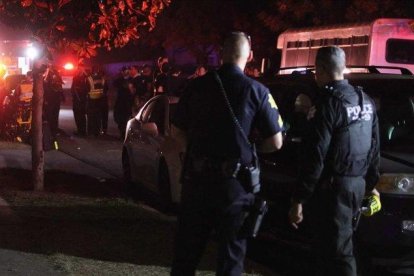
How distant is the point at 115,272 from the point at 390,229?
2.12 metres

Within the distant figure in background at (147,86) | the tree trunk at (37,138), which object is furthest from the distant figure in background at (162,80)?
the tree trunk at (37,138)

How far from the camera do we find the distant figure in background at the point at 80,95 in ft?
59.0

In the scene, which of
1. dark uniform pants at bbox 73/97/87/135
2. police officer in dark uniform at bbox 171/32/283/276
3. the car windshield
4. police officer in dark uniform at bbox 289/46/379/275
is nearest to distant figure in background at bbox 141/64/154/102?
dark uniform pants at bbox 73/97/87/135

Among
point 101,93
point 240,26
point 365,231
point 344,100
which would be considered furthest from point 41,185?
point 240,26

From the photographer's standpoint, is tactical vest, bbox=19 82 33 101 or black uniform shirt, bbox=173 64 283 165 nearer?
Result: black uniform shirt, bbox=173 64 283 165

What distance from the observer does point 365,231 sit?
5926mm

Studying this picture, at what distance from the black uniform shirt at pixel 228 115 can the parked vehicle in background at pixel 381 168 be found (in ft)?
4.07

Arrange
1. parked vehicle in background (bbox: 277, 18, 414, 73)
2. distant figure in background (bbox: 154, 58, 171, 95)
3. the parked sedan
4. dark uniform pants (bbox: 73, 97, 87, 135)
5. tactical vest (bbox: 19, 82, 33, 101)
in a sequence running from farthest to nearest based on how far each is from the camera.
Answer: dark uniform pants (bbox: 73, 97, 87, 135)
distant figure in background (bbox: 154, 58, 171, 95)
tactical vest (bbox: 19, 82, 33, 101)
parked vehicle in background (bbox: 277, 18, 414, 73)
the parked sedan

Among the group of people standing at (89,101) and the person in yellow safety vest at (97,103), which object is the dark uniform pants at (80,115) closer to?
the group of people standing at (89,101)

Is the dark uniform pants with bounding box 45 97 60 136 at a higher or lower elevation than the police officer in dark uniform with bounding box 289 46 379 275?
lower

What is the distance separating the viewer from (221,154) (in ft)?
14.8

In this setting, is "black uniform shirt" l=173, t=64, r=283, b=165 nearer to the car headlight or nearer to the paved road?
the car headlight

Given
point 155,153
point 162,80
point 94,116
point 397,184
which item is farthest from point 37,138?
point 94,116

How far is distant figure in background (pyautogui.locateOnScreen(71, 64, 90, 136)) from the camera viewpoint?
18.0 meters
